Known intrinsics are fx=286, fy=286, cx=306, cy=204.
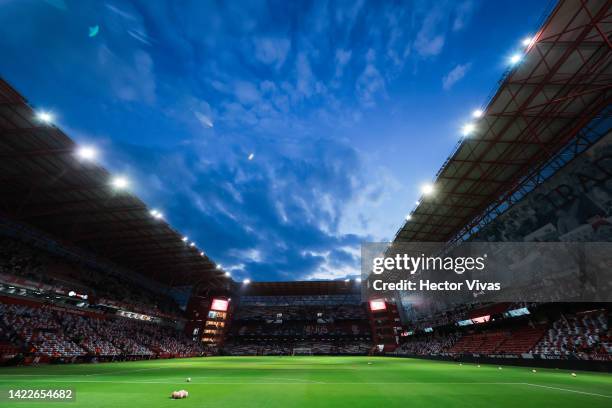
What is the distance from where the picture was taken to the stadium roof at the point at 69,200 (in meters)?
24.4

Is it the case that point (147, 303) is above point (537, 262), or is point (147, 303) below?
below

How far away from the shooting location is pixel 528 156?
2947 centimetres

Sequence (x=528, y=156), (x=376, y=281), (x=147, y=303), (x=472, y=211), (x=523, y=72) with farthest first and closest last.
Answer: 1. (x=376, y=281)
2. (x=147, y=303)
3. (x=472, y=211)
4. (x=528, y=156)
5. (x=523, y=72)

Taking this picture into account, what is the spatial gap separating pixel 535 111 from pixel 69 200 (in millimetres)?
50874

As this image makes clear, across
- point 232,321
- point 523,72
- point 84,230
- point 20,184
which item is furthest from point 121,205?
point 232,321

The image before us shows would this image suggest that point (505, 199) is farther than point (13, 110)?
Yes

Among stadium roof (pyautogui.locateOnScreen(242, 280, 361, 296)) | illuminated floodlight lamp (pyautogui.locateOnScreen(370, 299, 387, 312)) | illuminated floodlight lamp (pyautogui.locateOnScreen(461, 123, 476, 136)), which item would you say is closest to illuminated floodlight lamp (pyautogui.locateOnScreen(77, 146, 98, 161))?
illuminated floodlight lamp (pyautogui.locateOnScreen(461, 123, 476, 136))

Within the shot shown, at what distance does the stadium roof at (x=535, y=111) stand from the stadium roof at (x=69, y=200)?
36618 mm

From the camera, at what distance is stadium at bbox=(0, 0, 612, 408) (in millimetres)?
13398

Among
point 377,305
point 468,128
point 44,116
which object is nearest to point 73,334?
point 44,116

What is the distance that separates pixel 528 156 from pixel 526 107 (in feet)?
25.9

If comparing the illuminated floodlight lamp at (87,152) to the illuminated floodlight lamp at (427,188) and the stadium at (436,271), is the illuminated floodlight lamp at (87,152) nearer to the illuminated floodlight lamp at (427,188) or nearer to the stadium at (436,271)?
the stadium at (436,271)

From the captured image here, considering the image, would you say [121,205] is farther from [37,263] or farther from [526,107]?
[526,107]

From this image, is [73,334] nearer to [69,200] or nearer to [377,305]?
[69,200]
